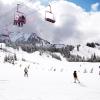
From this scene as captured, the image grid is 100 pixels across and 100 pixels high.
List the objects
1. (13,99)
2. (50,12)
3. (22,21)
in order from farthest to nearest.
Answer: (22,21), (50,12), (13,99)

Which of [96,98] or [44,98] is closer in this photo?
[44,98]

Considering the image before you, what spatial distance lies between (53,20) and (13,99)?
991 cm

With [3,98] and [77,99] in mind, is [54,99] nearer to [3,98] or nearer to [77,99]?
[77,99]

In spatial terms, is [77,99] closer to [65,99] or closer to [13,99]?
[65,99]

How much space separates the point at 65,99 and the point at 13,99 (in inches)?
169

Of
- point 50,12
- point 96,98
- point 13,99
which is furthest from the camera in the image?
point 50,12

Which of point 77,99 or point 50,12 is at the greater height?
point 50,12

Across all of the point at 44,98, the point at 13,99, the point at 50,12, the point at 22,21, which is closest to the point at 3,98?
the point at 13,99

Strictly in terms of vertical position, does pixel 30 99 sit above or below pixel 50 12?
below

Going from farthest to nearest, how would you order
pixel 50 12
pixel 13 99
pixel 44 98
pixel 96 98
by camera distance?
pixel 50 12
pixel 96 98
pixel 44 98
pixel 13 99

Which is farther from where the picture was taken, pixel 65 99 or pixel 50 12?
pixel 50 12

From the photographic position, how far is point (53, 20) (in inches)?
1140

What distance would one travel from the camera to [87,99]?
24531 millimetres

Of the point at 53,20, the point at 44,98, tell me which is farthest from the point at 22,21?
the point at 44,98
